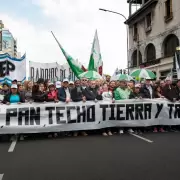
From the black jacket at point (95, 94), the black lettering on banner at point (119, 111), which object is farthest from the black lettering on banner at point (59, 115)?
the black lettering on banner at point (119, 111)

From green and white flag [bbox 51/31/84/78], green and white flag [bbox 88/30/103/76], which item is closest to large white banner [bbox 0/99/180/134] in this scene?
green and white flag [bbox 51/31/84/78]

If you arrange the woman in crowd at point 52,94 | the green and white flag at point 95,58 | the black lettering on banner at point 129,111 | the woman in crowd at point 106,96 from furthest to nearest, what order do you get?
the green and white flag at point 95,58 → the black lettering on banner at point 129,111 → the woman in crowd at point 106,96 → the woman in crowd at point 52,94

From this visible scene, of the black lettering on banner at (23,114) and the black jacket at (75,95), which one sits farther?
the black jacket at (75,95)

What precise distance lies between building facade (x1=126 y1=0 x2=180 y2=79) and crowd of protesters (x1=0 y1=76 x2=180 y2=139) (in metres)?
19.5

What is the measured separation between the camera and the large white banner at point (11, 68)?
12789 mm

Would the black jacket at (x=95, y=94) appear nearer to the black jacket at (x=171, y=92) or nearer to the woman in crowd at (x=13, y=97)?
the woman in crowd at (x=13, y=97)

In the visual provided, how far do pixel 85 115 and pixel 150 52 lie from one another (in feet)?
90.5

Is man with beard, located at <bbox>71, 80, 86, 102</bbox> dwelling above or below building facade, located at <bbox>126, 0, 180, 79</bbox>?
below

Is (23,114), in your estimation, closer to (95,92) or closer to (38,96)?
(38,96)

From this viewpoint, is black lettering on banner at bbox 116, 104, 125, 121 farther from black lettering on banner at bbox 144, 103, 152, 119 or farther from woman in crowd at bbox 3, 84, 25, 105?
woman in crowd at bbox 3, 84, 25, 105

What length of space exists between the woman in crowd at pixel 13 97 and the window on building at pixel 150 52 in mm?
26898

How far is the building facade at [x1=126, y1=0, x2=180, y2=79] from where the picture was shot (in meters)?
29.5

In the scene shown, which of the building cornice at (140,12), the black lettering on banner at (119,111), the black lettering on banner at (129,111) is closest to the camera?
the black lettering on banner at (119,111)

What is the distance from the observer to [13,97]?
29.1 ft
